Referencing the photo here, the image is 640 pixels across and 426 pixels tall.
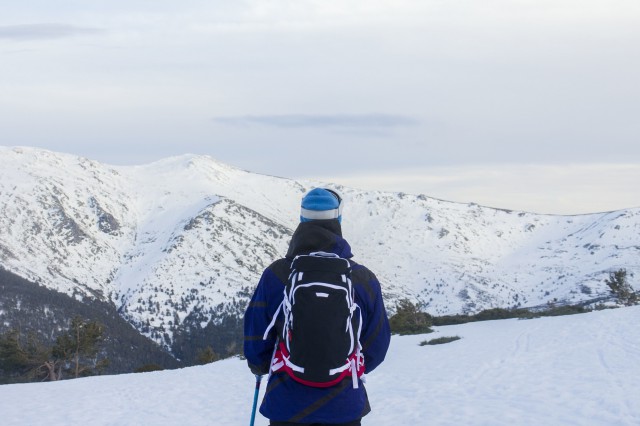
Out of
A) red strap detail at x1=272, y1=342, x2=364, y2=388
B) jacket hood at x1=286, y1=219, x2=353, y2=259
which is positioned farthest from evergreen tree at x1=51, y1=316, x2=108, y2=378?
jacket hood at x1=286, y1=219, x2=353, y2=259

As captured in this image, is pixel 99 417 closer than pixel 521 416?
No

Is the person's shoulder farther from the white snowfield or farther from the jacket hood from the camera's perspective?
the white snowfield

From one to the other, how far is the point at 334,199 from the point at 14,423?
13428 mm

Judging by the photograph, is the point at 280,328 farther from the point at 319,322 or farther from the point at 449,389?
the point at 449,389

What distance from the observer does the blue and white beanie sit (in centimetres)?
615

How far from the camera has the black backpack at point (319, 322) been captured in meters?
5.61

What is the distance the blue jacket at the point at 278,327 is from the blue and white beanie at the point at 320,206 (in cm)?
7

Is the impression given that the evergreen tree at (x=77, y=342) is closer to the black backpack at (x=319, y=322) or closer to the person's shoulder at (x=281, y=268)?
the person's shoulder at (x=281, y=268)

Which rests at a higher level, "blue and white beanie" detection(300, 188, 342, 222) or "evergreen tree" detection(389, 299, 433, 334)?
"blue and white beanie" detection(300, 188, 342, 222)

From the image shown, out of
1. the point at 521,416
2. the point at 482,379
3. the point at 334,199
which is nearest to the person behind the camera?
the point at 334,199

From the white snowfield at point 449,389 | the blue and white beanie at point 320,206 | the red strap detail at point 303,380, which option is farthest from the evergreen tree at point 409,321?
the red strap detail at point 303,380

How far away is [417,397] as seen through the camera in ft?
53.3

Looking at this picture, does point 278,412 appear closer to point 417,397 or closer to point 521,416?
point 521,416

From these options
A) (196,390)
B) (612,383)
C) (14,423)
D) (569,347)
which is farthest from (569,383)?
(14,423)
